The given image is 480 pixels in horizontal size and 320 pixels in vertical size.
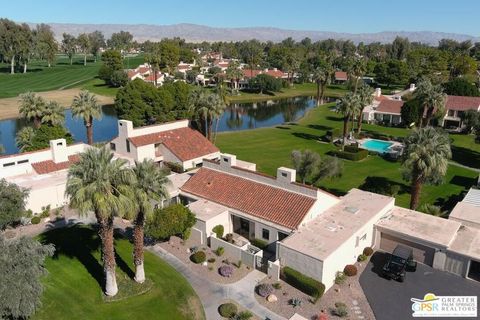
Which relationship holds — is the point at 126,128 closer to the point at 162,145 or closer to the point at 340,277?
the point at 162,145

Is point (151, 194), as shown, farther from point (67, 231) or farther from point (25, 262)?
point (67, 231)

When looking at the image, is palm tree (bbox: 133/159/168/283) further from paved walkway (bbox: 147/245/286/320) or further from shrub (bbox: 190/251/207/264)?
shrub (bbox: 190/251/207/264)

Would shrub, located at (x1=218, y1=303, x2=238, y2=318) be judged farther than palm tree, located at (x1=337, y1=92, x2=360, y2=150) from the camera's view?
No

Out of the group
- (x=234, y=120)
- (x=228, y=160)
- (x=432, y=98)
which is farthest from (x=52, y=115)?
(x=432, y=98)

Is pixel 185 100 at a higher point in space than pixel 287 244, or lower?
higher

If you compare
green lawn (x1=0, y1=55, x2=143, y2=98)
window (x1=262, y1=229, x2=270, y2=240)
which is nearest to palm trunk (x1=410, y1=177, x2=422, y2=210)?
window (x1=262, y1=229, x2=270, y2=240)

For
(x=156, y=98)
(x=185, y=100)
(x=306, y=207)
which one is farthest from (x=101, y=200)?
(x=185, y=100)
